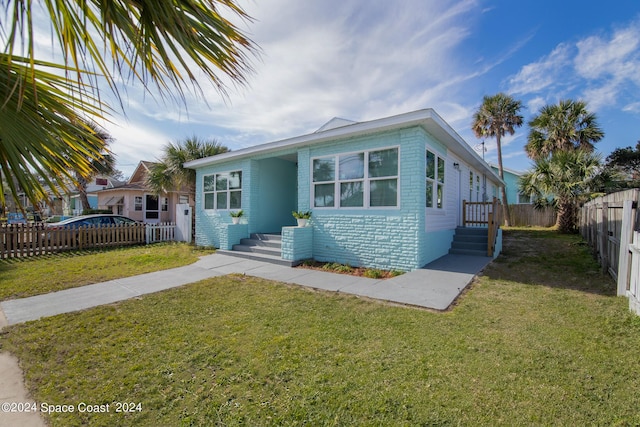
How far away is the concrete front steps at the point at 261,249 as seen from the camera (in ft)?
27.2

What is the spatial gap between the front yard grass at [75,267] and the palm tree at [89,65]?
5.66 metres

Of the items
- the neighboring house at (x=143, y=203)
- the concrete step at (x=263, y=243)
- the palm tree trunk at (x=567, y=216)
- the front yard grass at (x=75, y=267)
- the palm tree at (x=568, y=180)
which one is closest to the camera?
the front yard grass at (x=75, y=267)

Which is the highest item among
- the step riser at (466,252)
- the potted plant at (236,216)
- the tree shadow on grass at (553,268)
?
the potted plant at (236,216)

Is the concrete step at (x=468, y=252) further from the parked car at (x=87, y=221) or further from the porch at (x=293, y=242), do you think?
the parked car at (x=87, y=221)

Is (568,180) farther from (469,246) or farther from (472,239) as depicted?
(469,246)

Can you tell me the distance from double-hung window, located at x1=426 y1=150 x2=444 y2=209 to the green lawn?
135 inches

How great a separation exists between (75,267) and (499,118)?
25904 millimetres

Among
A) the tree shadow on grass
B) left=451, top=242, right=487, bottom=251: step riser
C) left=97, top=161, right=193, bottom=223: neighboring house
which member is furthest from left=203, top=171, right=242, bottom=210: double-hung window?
left=97, top=161, right=193, bottom=223: neighboring house

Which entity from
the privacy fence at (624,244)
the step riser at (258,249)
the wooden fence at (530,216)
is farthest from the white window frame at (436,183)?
the wooden fence at (530,216)

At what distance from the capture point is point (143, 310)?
4.50m

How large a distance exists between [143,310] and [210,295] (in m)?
1.09

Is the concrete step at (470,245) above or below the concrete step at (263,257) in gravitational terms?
above

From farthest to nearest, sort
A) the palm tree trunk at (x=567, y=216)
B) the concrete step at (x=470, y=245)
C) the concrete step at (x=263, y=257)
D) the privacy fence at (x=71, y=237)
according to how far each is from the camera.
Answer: the palm tree trunk at (x=567, y=216) < the privacy fence at (x=71, y=237) < the concrete step at (x=470, y=245) < the concrete step at (x=263, y=257)

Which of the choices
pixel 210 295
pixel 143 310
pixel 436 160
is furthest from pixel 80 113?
pixel 436 160
